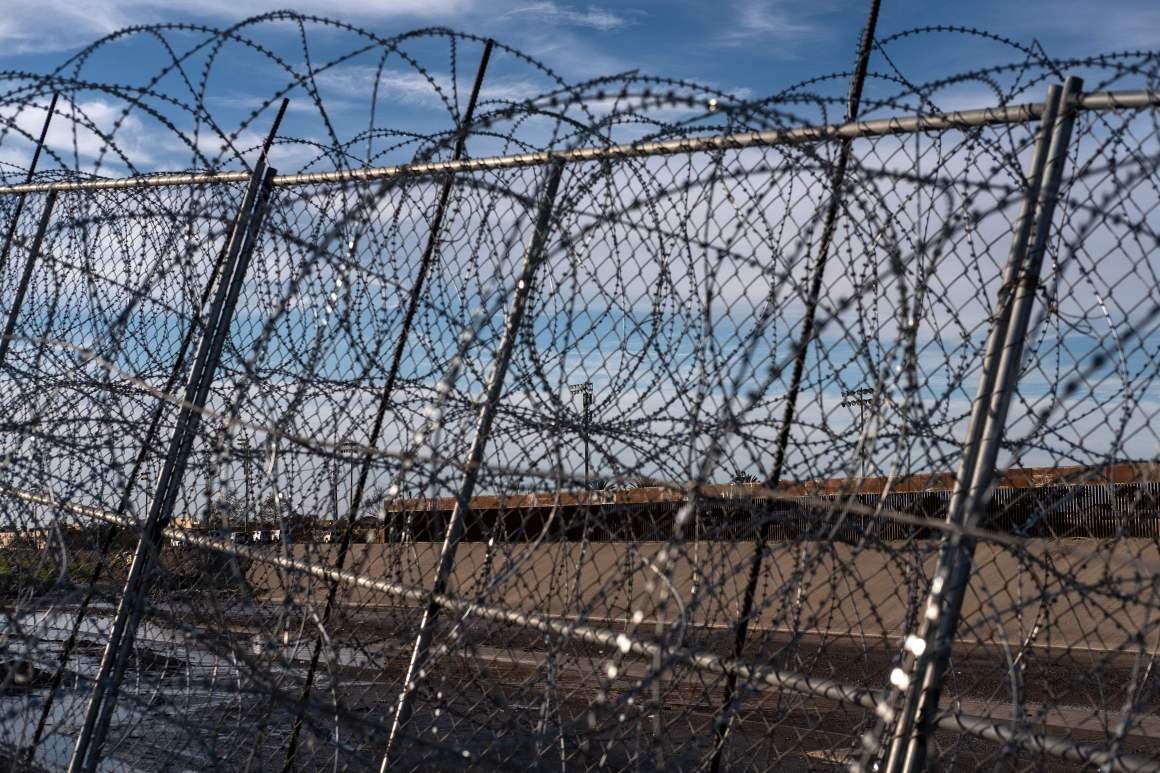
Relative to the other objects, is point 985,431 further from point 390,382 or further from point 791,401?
point 390,382

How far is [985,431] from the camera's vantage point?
2408 mm

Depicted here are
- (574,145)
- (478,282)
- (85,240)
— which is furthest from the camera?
(85,240)

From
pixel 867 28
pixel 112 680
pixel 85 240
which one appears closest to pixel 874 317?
pixel 867 28

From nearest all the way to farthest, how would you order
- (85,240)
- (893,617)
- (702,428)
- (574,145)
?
(702,428)
(574,145)
(85,240)
(893,617)

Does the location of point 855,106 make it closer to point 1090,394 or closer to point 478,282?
point 478,282

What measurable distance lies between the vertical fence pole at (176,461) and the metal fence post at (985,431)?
8.09ft

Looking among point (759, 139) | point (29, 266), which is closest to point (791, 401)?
point (759, 139)

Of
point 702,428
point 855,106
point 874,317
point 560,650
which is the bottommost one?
point 560,650

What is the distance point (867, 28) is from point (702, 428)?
71.5 inches

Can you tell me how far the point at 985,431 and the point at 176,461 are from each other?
3.06m

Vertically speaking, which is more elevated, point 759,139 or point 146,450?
point 759,139

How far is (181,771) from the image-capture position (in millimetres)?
5410

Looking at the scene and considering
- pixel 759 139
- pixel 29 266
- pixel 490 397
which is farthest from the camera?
pixel 29 266

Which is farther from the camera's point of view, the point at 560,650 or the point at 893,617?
the point at 893,617
